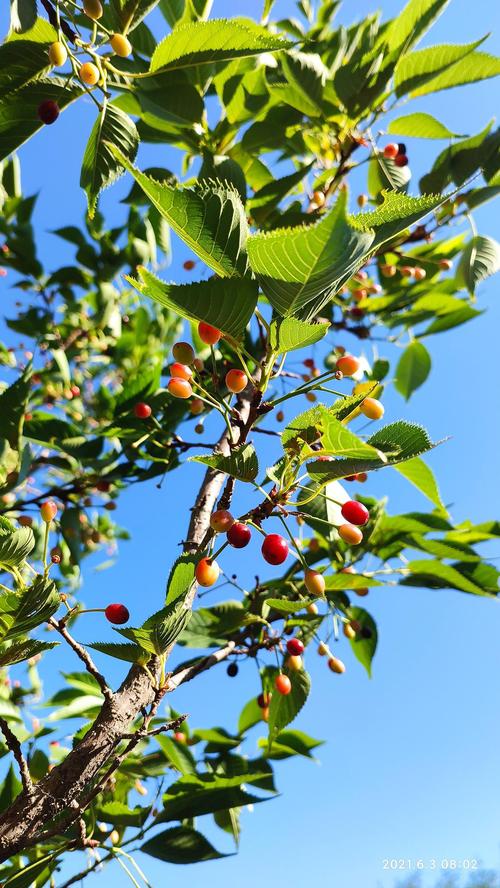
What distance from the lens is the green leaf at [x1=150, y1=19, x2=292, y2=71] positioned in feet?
→ 4.83

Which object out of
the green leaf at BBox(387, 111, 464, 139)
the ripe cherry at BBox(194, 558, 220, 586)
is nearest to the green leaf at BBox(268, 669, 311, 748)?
the ripe cherry at BBox(194, 558, 220, 586)

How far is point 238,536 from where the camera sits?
1.06 m

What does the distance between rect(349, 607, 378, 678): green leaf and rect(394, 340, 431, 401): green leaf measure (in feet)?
4.25

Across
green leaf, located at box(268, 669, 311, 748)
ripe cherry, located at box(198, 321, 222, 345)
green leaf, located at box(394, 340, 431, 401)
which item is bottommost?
green leaf, located at box(268, 669, 311, 748)

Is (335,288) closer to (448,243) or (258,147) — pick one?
(258,147)

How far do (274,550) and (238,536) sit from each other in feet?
0.32

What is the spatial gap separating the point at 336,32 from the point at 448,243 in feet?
3.45

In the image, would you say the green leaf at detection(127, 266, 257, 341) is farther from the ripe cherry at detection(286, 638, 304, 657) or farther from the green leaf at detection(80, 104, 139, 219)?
the ripe cherry at detection(286, 638, 304, 657)

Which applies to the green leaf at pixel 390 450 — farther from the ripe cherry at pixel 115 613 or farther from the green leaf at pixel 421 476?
the green leaf at pixel 421 476

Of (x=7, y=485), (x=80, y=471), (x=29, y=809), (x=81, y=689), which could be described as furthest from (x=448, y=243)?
(x=29, y=809)

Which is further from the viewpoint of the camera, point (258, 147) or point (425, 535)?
point (425, 535)

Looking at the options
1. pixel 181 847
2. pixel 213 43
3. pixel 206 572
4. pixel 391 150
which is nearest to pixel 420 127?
pixel 391 150

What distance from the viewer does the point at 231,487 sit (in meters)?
1.12

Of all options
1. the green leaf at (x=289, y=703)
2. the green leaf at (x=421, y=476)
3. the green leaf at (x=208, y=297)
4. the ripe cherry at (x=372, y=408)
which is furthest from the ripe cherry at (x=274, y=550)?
the green leaf at (x=289, y=703)
